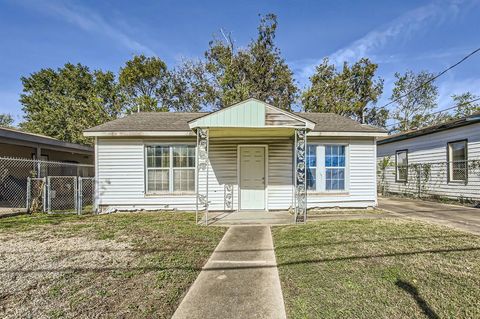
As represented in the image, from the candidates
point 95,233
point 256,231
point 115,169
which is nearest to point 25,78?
point 115,169

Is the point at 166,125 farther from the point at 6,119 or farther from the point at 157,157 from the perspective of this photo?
the point at 6,119

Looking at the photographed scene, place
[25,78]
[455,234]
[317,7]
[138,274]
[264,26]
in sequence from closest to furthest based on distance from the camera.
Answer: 1. [138,274]
2. [455,234]
3. [317,7]
4. [264,26]
5. [25,78]

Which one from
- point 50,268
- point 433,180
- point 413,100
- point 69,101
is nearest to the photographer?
point 50,268

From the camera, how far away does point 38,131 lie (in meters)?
23.7

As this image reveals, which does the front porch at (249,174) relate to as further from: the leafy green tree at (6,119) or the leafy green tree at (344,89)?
the leafy green tree at (6,119)

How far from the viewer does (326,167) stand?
8.79 metres

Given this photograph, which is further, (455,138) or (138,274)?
(455,138)

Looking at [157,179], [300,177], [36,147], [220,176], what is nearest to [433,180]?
[300,177]

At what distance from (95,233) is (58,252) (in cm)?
136

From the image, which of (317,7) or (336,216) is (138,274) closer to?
(336,216)

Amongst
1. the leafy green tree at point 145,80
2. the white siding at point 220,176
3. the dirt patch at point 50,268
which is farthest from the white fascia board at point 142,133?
the leafy green tree at point 145,80

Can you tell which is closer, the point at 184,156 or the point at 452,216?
the point at 452,216

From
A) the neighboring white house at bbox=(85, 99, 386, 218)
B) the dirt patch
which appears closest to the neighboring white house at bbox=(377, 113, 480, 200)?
the neighboring white house at bbox=(85, 99, 386, 218)

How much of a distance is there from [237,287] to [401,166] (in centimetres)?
1343
